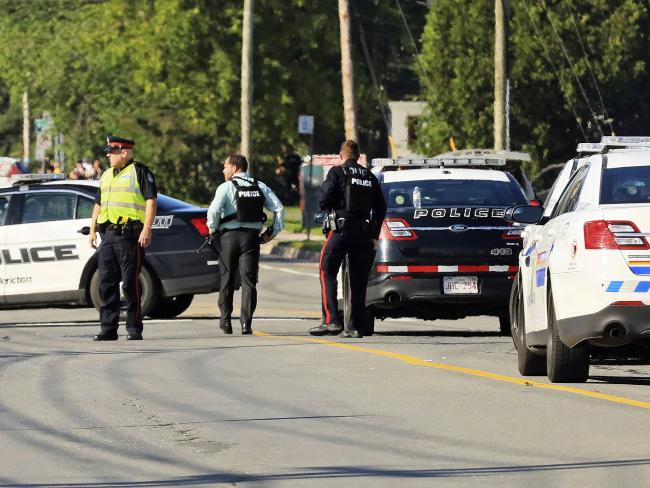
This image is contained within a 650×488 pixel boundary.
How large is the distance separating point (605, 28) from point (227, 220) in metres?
42.0

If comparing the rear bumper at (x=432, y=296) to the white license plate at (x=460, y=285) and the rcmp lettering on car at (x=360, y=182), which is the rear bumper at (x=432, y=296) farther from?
the rcmp lettering on car at (x=360, y=182)

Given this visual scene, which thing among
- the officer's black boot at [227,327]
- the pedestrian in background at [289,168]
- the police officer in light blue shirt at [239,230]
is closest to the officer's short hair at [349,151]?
the police officer in light blue shirt at [239,230]

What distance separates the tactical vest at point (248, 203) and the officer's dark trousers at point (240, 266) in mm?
165

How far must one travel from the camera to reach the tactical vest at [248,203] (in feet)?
61.0

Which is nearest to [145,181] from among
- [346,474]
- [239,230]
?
[239,230]

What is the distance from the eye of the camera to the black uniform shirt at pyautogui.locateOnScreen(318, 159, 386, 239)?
17.6 metres

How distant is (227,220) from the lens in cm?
1875

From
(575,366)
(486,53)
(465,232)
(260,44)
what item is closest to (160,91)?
(260,44)

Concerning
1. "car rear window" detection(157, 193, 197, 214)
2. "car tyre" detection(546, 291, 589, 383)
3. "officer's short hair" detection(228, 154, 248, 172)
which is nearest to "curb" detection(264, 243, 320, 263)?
"car rear window" detection(157, 193, 197, 214)

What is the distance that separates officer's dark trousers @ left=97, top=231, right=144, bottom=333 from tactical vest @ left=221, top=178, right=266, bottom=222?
115 cm

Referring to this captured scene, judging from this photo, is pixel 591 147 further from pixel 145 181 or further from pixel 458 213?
pixel 145 181

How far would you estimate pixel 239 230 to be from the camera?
61.5 ft

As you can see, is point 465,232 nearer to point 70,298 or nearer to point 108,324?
point 108,324

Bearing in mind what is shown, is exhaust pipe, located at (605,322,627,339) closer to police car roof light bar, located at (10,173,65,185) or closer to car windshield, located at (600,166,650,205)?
car windshield, located at (600,166,650,205)
